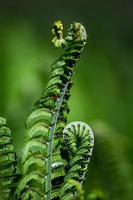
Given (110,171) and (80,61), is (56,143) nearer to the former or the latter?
(110,171)

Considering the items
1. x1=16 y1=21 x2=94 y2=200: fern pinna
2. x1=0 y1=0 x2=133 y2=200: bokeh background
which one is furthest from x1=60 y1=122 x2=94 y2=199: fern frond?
x1=0 y1=0 x2=133 y2=200: bokeh background

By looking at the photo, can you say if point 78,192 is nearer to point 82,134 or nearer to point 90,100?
point 82,134

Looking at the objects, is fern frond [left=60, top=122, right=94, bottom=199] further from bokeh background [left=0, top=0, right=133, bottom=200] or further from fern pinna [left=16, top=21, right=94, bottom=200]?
bokeh background [left=0, top=0, right=133, bottom=200]

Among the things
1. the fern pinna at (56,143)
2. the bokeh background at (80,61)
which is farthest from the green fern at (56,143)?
the bokeh background at (80,61)

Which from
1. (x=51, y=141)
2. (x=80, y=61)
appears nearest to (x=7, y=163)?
(x=51, y=141)

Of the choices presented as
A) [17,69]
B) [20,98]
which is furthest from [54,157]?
[17,69]

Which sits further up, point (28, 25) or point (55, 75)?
point (28, 25)
